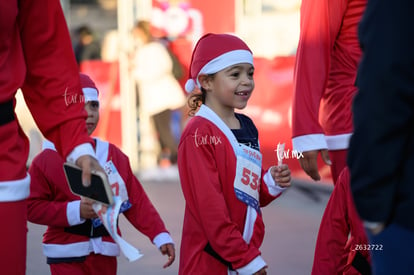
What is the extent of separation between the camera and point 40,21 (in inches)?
114

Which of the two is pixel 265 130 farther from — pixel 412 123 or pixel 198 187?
pixel 412 123

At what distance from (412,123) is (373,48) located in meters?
0.22

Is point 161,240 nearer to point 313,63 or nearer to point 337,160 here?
point 337,160

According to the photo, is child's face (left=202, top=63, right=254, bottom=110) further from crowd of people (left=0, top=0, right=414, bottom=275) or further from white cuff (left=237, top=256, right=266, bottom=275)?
white cuff (left=237, top=256, right=266, bottom=275)

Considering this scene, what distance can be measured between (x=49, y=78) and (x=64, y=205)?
4.13 feet

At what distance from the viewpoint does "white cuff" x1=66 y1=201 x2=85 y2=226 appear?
398 cm

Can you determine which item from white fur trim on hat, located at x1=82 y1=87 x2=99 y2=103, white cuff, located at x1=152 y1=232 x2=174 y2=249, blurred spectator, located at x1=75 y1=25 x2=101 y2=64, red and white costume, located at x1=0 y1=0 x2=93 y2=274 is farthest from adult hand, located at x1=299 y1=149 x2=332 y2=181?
blurred spectator, located at x1=75 y1=25 x2=101 y2=64

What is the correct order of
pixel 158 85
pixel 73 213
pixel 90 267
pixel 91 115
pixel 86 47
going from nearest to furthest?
pixel 73 213, pixel 90 267, pixel 91 115, pixel 158 85, pixel 86 47

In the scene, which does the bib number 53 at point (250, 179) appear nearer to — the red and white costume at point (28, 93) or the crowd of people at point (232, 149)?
the crowd of people at point (232, 149)

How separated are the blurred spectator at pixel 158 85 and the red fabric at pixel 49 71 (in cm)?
916

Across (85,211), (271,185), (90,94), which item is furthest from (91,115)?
(271,185)

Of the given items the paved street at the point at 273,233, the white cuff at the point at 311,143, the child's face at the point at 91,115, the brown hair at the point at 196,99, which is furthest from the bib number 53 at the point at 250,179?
the paved street at the point at 273,233

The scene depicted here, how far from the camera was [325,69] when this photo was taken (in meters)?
3.96

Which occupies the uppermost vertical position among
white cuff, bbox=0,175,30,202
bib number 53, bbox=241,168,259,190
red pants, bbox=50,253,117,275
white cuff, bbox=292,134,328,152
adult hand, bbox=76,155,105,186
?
adult hand, bbox=76,155,105,186
